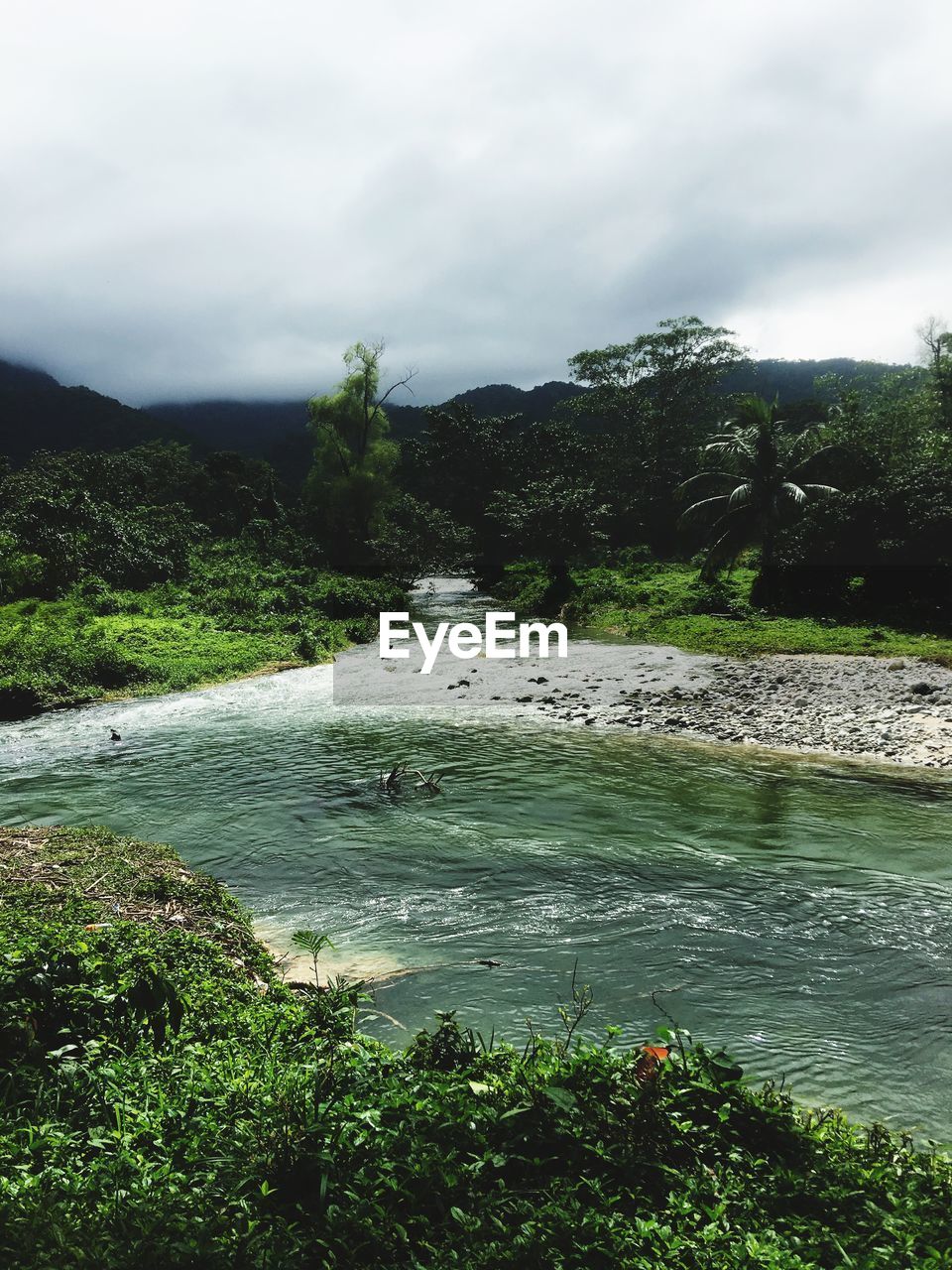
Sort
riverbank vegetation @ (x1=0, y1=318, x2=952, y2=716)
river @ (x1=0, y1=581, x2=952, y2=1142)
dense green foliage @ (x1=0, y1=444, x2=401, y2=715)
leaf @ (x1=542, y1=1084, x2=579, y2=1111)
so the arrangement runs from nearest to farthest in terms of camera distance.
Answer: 1. leaf @ (x1=542, y1=1084, x2=579, y2=1111)
2. river @ (x1=0, y1=581, x2=952, y2=1142)
3. dense green foliage @ (x1=0, y1=444, x2=401, y2=715)
4. riverbank vegetation @ (x1=0, y1=318, x2=952, y2=716)

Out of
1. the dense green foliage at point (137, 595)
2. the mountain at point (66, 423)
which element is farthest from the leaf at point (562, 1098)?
the mountain at point (66, 423)

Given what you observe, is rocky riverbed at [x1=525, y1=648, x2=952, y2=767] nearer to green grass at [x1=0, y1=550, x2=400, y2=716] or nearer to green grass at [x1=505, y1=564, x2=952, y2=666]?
green grass at [x1=505, y1=564, x2=952, y2=666]

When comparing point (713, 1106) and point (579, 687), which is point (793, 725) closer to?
point (579, 687)

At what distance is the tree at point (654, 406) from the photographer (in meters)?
61.9

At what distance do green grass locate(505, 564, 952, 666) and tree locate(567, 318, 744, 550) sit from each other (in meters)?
17.9

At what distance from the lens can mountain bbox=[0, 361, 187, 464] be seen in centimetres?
9331

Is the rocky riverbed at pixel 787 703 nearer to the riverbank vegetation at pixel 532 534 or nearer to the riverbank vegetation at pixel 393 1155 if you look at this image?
the riverbank vegetation at pixel 532 534

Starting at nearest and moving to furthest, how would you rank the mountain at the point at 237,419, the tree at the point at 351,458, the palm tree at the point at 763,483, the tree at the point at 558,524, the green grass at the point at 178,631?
the green grass at the point at 178,631 < the palm tree at the point at 763,483 < the tree at the point at 558,524 < the tree at the point at 351,458 < the mountain at the point at 237,419

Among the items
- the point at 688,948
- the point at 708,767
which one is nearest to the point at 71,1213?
the point at 688,948

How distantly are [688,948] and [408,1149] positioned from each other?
510cm

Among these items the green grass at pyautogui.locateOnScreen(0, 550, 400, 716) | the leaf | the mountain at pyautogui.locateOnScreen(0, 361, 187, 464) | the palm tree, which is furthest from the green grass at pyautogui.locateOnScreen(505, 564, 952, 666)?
the mountain at pyautogui.locateOnScreen(0, 361, 187, 464)

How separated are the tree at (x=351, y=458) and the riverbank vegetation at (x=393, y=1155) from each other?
5635 centimetres

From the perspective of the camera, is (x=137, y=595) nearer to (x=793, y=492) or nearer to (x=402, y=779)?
(x=402, y=779)

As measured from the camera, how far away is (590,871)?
1007 centimetres
